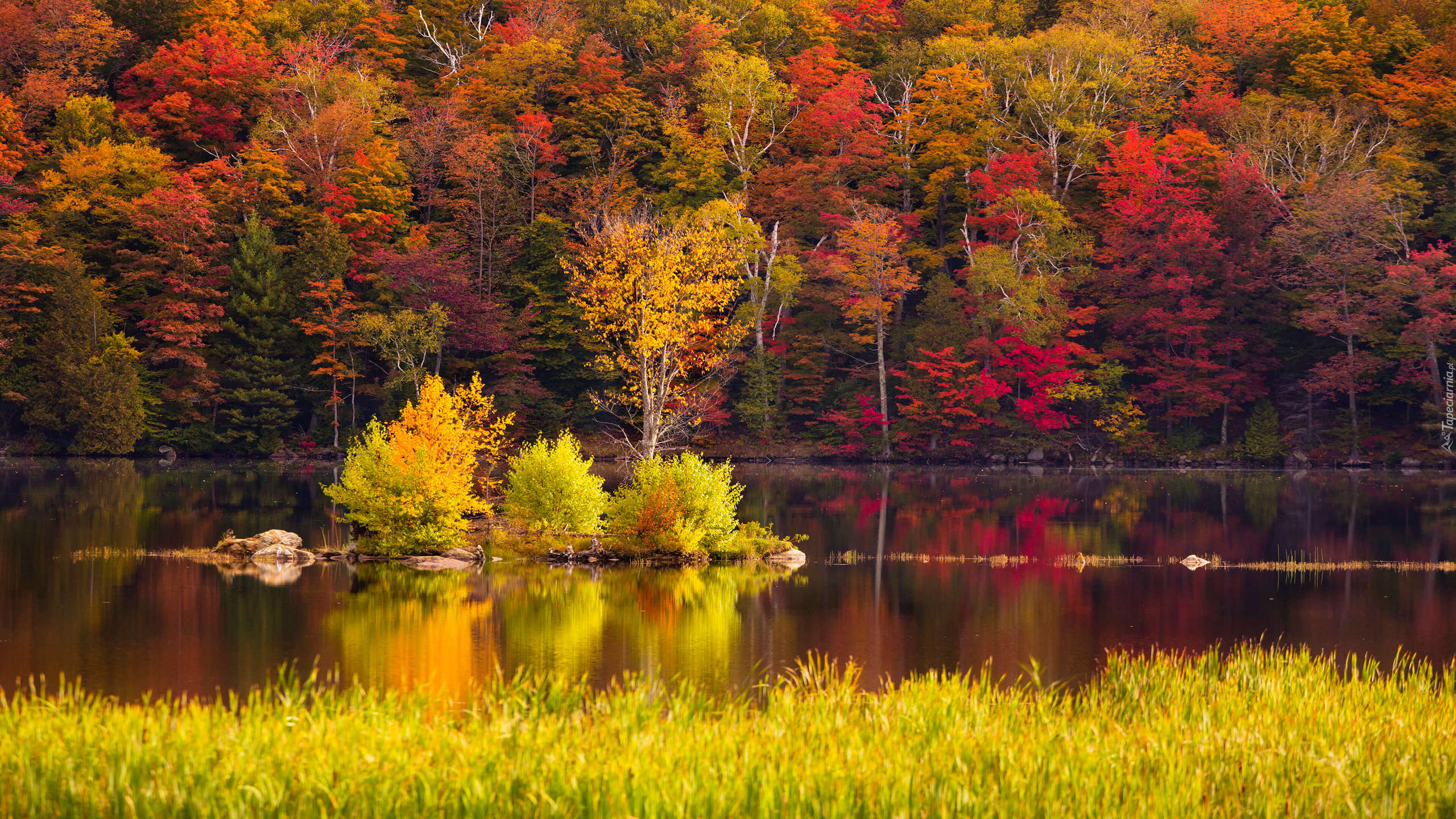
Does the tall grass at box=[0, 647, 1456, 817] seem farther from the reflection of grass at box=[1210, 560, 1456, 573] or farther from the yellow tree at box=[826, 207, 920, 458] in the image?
the yellow tree at box=[826, 207, 920, 458]

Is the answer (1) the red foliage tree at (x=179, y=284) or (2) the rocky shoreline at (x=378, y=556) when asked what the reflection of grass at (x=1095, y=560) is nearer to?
(2) the rocky shoreline at (x=378, y=556)

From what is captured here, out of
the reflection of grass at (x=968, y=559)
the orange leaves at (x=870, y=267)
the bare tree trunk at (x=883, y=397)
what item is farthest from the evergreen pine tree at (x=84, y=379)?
the reflection of grass at (x=968, y=559)

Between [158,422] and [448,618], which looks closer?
[448,618]

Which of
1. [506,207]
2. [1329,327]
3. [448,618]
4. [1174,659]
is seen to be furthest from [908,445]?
[1174,659]

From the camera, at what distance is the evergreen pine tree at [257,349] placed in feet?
179

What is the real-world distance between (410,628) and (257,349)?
131 ft

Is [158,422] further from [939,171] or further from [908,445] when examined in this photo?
[939,171]

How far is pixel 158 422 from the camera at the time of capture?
54906 mm

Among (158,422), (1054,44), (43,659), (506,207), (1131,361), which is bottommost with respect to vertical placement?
(43,659)

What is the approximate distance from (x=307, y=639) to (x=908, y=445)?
4335 centimetres

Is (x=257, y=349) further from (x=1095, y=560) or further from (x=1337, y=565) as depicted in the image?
(x=1337, y=565)

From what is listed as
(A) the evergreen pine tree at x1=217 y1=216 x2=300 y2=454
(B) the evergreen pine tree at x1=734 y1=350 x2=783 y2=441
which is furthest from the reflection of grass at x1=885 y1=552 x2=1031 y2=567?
(A) the evergreen pine tree at x1=217 y1=216 x2=300 y2=454

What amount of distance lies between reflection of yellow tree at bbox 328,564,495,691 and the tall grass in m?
2.97

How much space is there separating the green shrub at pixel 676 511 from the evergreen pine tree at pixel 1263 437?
36481mm
